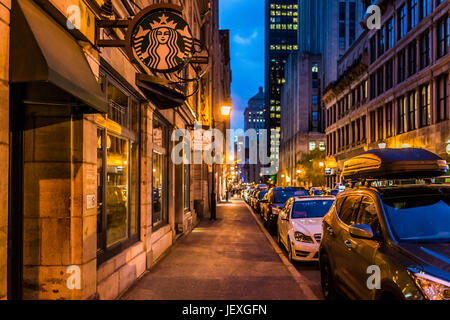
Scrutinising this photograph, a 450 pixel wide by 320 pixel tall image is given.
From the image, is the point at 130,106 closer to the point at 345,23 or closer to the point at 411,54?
the point at 411,54

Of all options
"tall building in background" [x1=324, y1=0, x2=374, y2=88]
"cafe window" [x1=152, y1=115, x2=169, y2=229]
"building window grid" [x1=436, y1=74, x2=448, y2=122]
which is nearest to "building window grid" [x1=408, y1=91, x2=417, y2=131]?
"building window grid" [x1=436, y1=74, x2=448, y2=122]

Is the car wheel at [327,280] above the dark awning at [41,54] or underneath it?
underneath

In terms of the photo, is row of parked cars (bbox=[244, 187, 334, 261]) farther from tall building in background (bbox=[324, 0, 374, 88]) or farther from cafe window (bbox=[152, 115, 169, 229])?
tall building in background (bbox=[324, 0, 374, 88])

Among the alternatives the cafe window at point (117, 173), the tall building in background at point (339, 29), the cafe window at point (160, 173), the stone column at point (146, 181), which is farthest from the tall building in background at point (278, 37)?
the cafe window at point (117, 173)

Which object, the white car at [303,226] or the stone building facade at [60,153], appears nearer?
the stone building facade at [60,153]

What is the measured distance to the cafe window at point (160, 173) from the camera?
11133 millimetres

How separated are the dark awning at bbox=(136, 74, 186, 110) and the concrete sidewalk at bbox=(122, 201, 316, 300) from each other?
4.11 meters

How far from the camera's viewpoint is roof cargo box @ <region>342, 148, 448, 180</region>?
5.64 m

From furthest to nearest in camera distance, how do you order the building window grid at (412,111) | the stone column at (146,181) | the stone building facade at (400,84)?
the building window grid at (412,111), the stone building facade at (400,84), the stone column at (146,181)

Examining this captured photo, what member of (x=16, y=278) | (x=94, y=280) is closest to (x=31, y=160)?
(x=16, y=278)

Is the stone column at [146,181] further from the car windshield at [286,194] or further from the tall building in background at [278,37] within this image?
the tall building in background at [278,37]

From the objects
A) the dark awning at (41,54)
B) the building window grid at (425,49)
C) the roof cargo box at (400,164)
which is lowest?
the roof cargo box at (400,164)

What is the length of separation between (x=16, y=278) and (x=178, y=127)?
9.95 m

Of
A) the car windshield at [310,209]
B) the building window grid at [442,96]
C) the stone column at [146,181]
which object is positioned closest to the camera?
the stone column at [146,181]
